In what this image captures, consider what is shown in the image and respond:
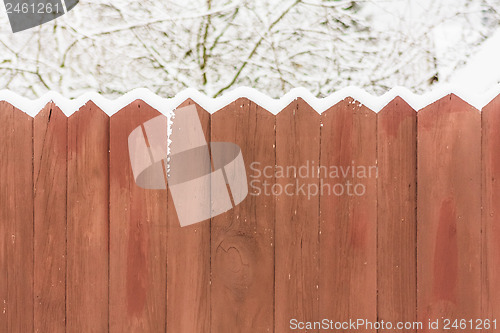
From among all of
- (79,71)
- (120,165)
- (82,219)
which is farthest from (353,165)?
(79,71)

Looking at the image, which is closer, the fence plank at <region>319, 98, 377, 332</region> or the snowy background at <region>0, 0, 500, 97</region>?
the fence plank at <region>319, 98, 377, 332</region>

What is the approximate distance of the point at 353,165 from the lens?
52.7 inches

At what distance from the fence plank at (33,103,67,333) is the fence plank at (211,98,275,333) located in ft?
1.78

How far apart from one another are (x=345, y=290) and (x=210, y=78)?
2246 mm

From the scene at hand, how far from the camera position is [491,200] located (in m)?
1.34

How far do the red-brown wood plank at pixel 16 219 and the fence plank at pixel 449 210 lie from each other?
1358mm

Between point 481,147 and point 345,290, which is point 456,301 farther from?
point 481,147

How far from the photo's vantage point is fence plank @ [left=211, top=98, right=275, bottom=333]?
4.42ft

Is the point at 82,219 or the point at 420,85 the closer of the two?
the point at 82,219
